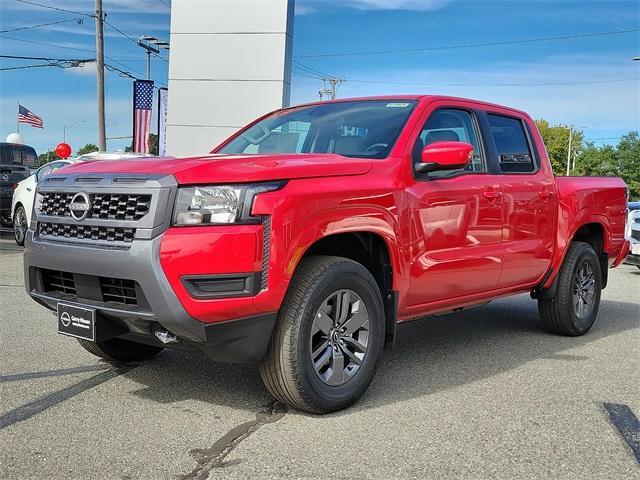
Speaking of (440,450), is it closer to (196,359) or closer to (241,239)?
(241,239)

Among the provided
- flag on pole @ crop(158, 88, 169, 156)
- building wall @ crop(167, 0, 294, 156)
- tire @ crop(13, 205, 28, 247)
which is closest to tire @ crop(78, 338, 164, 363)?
tire @ crop(13, 205, 28, 247)

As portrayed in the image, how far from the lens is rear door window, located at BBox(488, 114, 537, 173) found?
5.41m

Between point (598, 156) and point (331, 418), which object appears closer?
point (331, 418)

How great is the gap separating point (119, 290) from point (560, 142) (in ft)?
335

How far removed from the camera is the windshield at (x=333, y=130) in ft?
14.8

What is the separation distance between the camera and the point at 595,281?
6.55 metres

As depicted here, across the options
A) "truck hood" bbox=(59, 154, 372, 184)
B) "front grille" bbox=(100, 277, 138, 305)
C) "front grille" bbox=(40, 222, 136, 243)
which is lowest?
"front grille" bbox=(100, 277, 138, 305)

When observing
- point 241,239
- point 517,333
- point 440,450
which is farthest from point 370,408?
point 517,333

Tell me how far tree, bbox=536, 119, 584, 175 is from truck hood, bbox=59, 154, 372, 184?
97555mm

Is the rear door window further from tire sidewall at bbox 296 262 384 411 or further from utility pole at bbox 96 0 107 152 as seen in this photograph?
utility pole at bbox 96 0 107 152

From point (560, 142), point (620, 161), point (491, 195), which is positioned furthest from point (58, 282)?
point (560, 142)

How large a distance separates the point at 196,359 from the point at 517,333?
3078 mm

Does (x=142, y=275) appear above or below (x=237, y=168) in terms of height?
below

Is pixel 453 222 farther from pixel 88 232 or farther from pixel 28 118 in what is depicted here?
pixel 28 118
